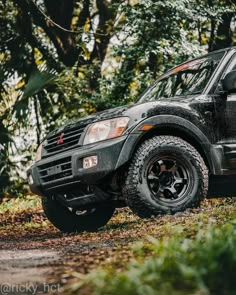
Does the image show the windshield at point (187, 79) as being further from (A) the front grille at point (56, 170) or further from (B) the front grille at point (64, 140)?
(A) the front grille at point (56, 170)

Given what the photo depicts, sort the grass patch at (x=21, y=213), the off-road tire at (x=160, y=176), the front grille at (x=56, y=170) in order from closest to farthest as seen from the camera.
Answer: the off-road tire at (x=160, y=176) < the front grille at (x=56, y=170) < the grass patch at (x=21, y=213)

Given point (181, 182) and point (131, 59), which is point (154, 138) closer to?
point (181, 182)

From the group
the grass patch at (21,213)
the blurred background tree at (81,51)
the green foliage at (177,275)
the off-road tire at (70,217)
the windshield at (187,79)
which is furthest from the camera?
the blurred background tree at (81,51)

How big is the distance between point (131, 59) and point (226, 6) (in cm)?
230

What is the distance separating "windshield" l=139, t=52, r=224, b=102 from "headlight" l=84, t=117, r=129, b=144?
1086 mm

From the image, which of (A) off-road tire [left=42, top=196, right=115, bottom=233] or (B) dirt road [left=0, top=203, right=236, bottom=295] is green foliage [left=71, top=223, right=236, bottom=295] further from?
(A) off-road tire [left=42, top=196, right=115, bottom=233]

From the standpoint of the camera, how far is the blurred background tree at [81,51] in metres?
12.6

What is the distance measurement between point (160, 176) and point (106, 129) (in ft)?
2.31

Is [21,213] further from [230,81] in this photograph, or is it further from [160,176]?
[230,81]

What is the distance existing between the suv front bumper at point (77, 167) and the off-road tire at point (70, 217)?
48 cm

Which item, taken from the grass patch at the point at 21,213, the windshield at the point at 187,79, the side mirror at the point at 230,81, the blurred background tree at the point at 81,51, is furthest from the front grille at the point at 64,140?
the blurred background tree at the point at 81,51

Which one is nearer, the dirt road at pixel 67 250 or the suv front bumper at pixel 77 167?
the dirt road at pixel 67 250

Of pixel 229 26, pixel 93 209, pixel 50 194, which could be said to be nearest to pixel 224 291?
pixel 50 194

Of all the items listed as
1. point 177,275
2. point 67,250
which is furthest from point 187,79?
point 177,275
